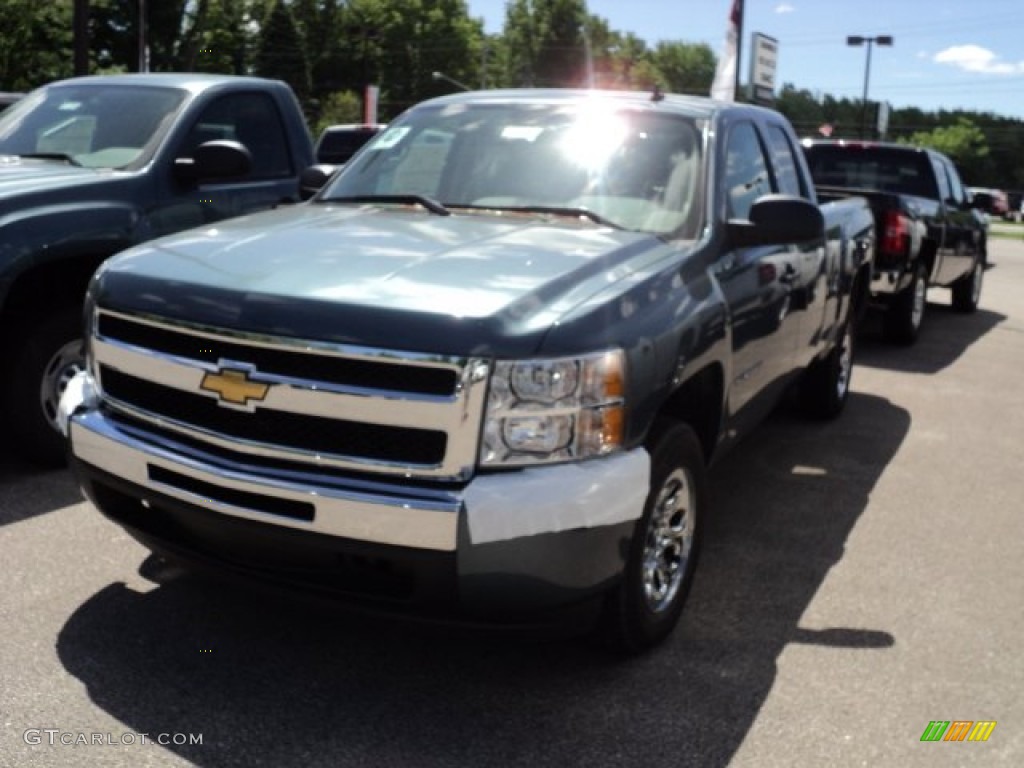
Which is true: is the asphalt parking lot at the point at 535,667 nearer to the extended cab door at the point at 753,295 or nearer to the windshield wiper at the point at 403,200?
the extended cab door at the point at 753,295

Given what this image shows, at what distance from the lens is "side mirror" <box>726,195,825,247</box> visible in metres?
4.23

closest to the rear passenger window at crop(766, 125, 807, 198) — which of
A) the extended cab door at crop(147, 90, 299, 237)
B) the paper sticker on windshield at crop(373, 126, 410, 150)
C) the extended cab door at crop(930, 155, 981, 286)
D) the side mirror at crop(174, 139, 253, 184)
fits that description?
the paper sticker on windshield at crop(373, 126, 410, 150)

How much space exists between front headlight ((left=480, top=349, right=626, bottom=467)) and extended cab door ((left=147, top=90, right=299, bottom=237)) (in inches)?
131

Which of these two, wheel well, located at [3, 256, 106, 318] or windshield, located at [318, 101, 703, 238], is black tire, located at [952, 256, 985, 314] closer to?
windshield, located at [318, 101, 703, 238]

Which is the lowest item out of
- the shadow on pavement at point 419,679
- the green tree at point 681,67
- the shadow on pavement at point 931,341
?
the shadow on pavement at point 931,341

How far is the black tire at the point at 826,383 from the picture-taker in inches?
278

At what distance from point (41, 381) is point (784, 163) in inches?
149

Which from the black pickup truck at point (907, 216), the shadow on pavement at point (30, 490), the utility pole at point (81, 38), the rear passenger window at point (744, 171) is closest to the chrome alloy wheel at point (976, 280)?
the black pickup truck at point (907, 216)

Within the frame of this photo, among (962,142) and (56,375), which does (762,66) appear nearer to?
(56,375)

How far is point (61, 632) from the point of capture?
3668mm

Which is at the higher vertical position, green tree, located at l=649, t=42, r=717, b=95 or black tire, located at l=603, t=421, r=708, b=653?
green tree, located at l=649, t=42, r=717, b=95

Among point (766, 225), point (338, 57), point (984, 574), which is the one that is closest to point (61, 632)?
point (766, 225)

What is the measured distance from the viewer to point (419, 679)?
3.46 metres

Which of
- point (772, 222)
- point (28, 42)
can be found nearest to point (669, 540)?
point (772, 222)
